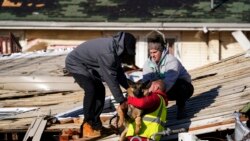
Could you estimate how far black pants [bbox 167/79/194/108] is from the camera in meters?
8.84

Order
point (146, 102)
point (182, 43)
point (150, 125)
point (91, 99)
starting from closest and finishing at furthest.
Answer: point (146, 102) → point (150, 125) → point (91, 99) → point (182, 43)

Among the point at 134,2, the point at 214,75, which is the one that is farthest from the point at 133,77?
the point at 134,2

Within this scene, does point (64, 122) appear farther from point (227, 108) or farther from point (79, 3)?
point (79, 3)

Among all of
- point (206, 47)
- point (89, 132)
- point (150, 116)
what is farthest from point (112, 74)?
point (206, 47)

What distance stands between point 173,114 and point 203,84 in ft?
6.99

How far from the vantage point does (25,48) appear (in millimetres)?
19500

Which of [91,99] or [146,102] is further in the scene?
[91,99]

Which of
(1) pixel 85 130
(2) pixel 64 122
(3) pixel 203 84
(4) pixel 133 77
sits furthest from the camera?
(4) pixel 133 77

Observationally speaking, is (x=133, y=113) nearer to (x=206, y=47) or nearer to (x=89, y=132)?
(x=89, y=132)

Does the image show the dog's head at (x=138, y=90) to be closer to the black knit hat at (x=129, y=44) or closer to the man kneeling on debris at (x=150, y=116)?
the man kneeling on debris at (x=150, y=116)

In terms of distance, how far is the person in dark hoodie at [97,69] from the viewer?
7.92m

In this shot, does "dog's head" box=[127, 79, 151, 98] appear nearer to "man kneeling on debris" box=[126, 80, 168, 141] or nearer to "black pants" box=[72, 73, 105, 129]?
"man kneeling on debris" box=[126, 80, 168, 141]

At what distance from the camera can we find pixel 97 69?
846cm

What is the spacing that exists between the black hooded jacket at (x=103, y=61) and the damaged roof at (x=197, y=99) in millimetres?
815
